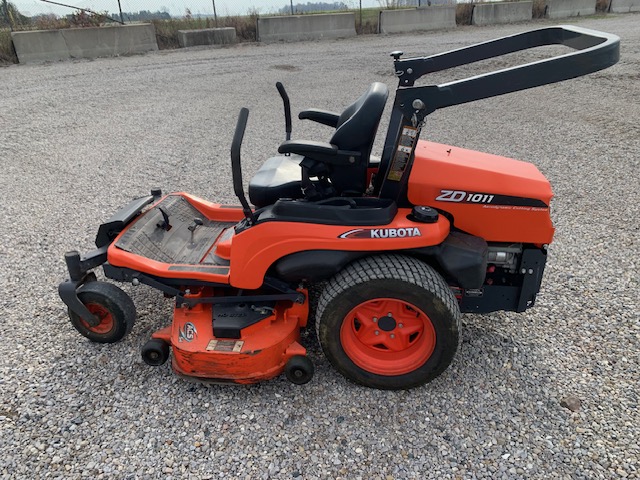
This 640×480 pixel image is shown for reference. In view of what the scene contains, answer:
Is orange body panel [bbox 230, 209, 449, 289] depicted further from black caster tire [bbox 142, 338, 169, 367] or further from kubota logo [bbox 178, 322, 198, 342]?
black caster tire [bbox 142, 338, 169, 367]

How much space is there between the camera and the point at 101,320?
3.00 meters

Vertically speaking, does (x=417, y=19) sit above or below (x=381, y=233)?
above

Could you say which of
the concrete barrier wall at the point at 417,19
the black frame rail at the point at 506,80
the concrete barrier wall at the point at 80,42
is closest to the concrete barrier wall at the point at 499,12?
the concrete barrier wall at the point at 417,19

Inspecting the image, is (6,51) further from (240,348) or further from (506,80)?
(506,80)

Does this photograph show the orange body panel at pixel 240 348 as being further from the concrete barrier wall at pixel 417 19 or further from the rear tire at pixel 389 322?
the concrete barrier wall at pixel 417 19

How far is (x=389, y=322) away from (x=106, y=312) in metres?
1.64

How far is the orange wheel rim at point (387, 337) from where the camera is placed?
2559mm

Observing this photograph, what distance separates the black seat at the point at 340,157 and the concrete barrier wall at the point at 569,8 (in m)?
16.1

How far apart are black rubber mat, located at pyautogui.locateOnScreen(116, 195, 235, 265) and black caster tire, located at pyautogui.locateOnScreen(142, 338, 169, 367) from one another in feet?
1.69

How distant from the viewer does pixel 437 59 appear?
3.08 m

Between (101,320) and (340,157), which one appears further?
(101,320)

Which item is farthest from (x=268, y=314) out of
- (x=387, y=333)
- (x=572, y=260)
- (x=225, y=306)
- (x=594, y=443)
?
(x=572, y=260)

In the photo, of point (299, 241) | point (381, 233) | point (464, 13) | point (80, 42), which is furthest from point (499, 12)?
point (299, 241)

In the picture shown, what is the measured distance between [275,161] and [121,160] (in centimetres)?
342
